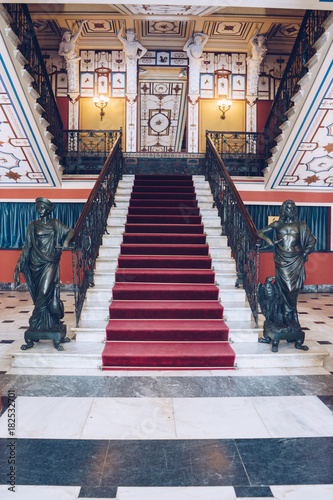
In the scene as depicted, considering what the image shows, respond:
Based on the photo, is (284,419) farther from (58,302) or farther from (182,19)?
(182,19)

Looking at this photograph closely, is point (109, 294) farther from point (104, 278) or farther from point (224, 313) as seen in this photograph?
point (224, 313)

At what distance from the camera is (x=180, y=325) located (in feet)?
13.9

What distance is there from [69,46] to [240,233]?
724 cm

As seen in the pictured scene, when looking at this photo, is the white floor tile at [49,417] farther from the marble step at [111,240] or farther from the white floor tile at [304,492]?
the marble step at [111,240]

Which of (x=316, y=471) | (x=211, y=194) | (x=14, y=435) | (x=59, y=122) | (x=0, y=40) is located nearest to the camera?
(x=316, y=471)

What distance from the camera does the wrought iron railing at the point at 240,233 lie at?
442cm

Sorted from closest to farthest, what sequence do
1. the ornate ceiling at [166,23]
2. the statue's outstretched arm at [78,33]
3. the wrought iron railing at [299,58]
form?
the wrought iron railing at [299,58]
the ornate ceiling at [166,23]
the statue's outstretched arm at [78,33]

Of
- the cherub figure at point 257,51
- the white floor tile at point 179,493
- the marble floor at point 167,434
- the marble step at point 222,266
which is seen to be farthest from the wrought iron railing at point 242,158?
the white floor tile at point 179,493

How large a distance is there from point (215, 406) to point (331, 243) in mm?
6982

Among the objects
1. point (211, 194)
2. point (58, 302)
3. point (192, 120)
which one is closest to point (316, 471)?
point (58, 302)

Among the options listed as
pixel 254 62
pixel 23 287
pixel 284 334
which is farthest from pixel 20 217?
pixel 254 62

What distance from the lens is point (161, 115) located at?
10.7 meters

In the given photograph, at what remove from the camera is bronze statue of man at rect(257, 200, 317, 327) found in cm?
402

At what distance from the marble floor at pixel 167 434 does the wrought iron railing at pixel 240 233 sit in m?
1.11
